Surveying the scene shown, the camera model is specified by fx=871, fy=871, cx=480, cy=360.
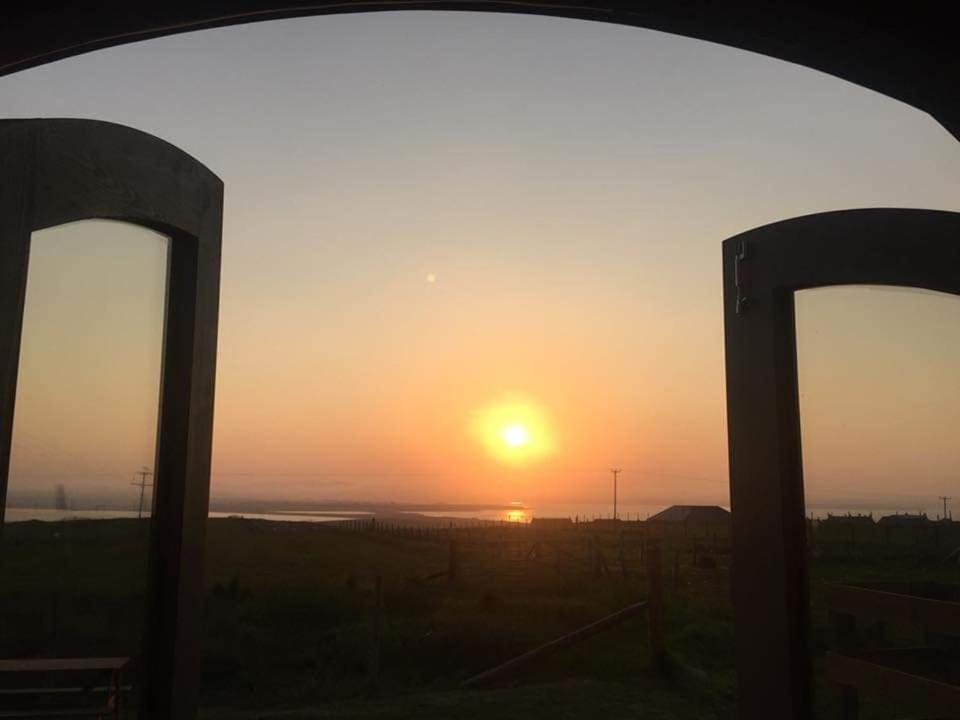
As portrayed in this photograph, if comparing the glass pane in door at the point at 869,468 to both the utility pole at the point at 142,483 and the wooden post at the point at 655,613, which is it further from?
the wooden post at the point at 655,613

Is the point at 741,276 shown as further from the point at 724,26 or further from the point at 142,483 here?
the point at 142,483

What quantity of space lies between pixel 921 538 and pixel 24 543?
81.2 inches

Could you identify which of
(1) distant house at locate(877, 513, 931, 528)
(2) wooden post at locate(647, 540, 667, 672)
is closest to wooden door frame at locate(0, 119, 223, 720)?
(1) distant house at locate(877, 513, 931, 528)

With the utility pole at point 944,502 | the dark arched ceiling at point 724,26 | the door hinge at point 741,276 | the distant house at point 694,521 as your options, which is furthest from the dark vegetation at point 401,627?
the distant house at point 694,521

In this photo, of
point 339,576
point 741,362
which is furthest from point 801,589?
point 339,576

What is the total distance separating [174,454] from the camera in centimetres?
183

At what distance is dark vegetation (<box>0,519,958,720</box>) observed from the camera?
1.76 metres

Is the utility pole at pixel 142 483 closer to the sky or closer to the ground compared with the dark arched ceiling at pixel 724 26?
closer to the ground

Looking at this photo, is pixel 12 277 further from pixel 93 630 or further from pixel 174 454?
pixel 93 630

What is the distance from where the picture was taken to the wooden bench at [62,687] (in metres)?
1.67

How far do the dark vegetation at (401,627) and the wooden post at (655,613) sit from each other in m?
0.10

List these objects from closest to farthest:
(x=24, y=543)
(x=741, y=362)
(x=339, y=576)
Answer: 1. (x=24, y=543)
2. (x=741, y=362)
3. (x=339, y=576)

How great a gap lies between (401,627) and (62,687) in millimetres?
7082

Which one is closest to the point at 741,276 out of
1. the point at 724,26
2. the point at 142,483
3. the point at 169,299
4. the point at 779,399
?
the point at 779,399
